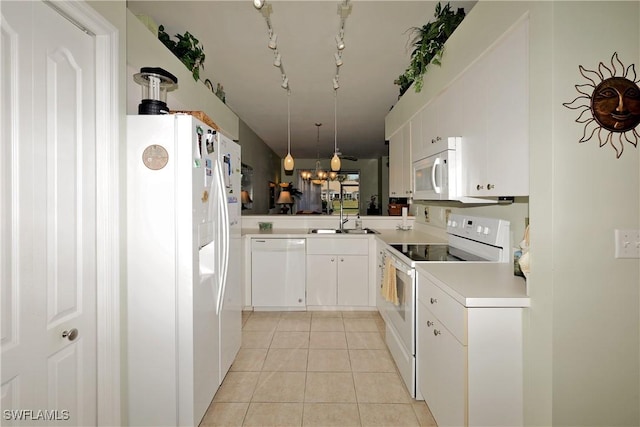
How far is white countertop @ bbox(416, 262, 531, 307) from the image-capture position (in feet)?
4.82

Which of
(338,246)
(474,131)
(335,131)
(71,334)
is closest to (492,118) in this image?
(474,131)

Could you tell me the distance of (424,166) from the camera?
2.68 metres

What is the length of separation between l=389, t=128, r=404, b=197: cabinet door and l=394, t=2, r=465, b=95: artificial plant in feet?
3.04

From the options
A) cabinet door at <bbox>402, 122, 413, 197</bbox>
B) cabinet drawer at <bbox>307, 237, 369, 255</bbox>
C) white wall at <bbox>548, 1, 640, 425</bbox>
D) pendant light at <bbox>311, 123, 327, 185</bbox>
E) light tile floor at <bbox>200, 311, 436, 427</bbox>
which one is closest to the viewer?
white wall at <bbox>548, 1, 640, 425</bbox>

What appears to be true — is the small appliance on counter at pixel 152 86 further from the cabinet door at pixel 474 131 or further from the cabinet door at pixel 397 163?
the cabinet door at pixel 397 163

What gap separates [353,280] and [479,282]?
230 centimetres

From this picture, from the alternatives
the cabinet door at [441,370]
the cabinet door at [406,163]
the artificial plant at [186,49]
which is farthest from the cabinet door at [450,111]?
the artificial plant at [186,49]

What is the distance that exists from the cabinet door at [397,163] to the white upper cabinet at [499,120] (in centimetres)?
153

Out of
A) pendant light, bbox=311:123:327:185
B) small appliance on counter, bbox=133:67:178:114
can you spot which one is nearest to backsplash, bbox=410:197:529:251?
small appliance on counter, bbox=133:67:178:114

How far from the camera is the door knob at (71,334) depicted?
1352 millimetres

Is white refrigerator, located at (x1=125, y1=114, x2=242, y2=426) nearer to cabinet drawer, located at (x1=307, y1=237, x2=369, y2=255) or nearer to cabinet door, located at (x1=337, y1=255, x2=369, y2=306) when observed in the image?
cabinet drawer, located at (x1=307, y1=237, x2=369, y2=255)

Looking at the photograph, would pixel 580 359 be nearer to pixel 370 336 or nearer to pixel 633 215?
pixel 633 215

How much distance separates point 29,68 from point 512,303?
2.04 m

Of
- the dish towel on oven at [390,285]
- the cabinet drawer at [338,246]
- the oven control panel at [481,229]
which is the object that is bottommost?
the dish towel on oven at [390,285]
